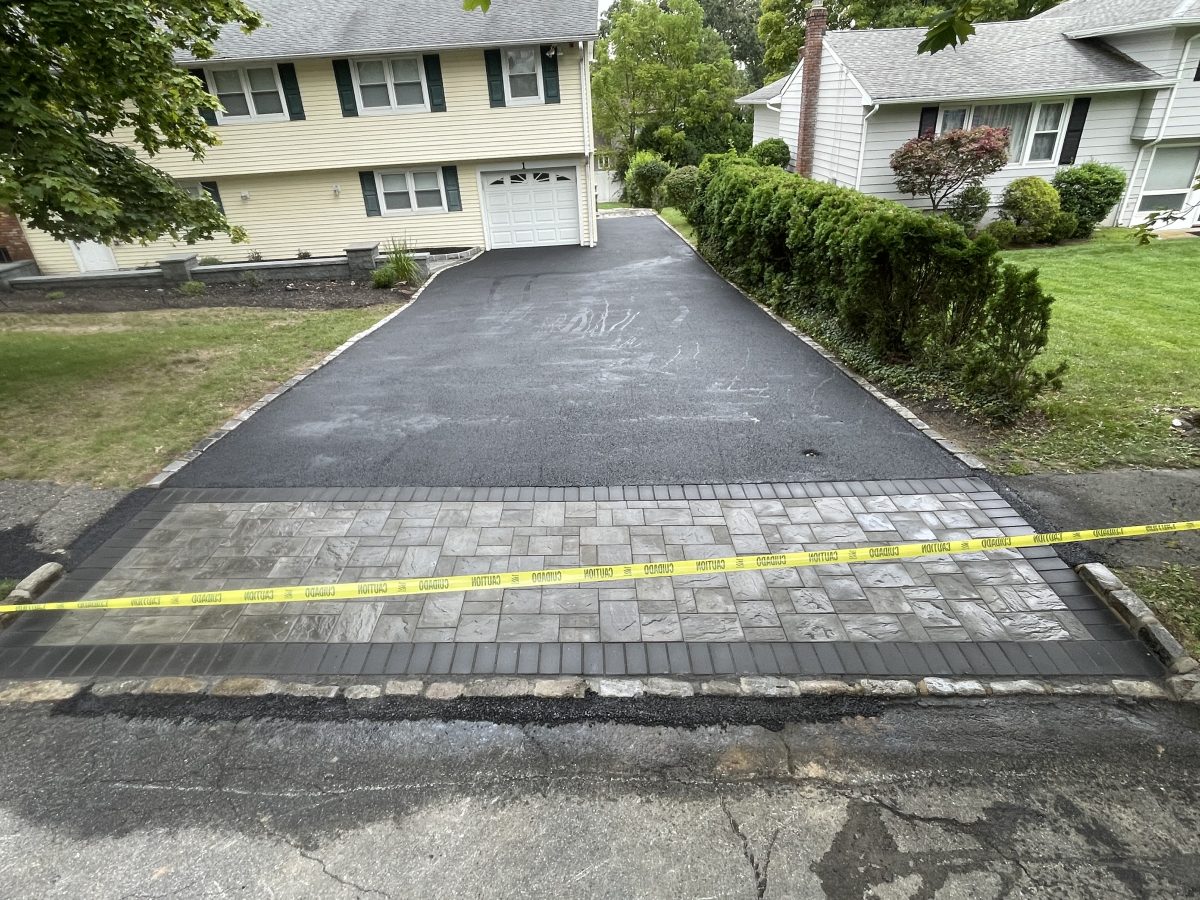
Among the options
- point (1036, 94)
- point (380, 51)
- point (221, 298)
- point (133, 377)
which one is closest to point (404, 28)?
point (380, 51)

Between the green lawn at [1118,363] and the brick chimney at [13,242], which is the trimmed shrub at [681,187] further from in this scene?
the brick chimney at [13,242]

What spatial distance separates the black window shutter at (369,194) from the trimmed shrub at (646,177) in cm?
1325

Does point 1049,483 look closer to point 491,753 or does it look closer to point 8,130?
point 491,753

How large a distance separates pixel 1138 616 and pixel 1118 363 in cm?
587

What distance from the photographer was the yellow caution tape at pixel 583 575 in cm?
430

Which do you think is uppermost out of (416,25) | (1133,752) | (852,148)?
(416,25)

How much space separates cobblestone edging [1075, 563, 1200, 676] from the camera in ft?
12.2

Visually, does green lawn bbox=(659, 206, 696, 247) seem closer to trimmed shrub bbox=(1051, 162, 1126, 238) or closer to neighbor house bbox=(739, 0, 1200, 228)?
neighbor house bbox=(739, 0, 1200, 228)

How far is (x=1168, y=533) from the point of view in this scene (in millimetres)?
4879

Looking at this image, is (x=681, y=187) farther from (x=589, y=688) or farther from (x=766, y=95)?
(x=589, y=688)

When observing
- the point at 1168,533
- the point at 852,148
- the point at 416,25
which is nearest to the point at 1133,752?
the point at 1168,533

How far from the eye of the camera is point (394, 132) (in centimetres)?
1800

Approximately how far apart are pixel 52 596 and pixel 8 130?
514cm

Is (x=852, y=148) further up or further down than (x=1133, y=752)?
further up
